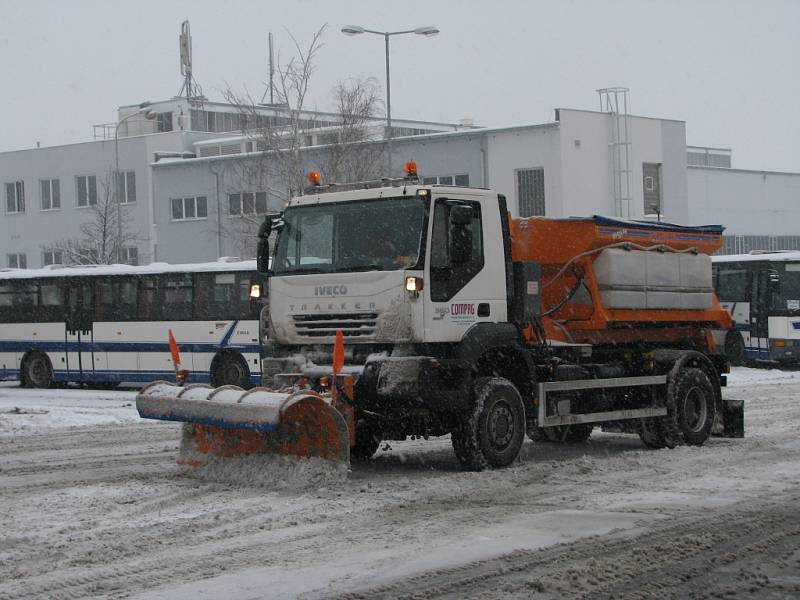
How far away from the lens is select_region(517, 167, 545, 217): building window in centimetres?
4838

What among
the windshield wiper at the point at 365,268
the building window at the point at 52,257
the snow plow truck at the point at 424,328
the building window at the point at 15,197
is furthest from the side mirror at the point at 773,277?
the building window at the point at 15,197

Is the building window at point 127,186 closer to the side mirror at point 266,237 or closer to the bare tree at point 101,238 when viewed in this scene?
the bare tree at point 101,238

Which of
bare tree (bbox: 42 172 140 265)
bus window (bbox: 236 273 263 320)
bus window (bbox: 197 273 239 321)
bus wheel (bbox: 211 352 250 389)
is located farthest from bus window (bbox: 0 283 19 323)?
bare tree (bbox: 42 172 140 265)

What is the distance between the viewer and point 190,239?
57.9 m

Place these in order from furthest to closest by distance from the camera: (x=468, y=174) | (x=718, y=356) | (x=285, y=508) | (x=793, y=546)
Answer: (x=468, y=174) → (x=718, y=356) → (x=285, y=508) → (x=793, y=546)

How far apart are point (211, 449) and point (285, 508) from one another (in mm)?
2359

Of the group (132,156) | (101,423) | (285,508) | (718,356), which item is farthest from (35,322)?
(132,156)

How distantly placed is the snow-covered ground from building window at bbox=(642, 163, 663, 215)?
36.0m

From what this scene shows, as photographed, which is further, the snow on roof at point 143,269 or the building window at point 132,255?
the building window at point 132,255

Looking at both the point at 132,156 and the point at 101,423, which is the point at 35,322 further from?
the point at 132,156

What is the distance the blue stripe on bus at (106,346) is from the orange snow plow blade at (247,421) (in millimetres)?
15220

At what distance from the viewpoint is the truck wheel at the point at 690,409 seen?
1579 cm

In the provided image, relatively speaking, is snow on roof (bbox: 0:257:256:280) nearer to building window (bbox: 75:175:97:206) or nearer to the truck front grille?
the truck front grille

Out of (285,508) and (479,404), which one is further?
(479,404)
